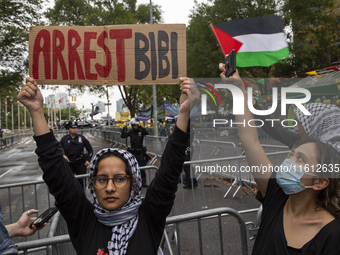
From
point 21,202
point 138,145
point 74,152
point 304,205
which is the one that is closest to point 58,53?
point 304,205

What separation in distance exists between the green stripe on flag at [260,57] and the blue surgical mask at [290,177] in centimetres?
107

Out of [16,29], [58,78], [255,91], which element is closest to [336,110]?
[255,91]

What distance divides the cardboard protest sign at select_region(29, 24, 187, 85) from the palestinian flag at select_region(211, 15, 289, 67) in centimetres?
Result: 42

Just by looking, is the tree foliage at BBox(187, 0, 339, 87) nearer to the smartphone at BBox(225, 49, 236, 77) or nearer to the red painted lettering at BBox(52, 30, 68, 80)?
the red painted lettering at BBox(52, 30, 68, 80)

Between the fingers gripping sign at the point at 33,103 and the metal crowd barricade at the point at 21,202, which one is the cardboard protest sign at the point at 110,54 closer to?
the fingers gripping sign at the point at 33,103

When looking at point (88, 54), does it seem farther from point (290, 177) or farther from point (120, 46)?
point (290, 177)

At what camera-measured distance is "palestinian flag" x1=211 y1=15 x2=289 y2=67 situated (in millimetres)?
2352

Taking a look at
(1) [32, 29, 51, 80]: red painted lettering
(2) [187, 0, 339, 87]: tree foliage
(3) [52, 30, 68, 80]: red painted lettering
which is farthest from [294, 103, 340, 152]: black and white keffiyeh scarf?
(2) [187, 0, 339, 87]: tree foliage

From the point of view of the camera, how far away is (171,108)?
17.7m

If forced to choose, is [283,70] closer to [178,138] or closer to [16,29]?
[16,29]

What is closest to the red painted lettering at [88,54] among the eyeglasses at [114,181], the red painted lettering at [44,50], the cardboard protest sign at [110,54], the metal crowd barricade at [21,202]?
the cardboard protest sign at [110,54]

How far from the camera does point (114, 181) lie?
158 centimetres

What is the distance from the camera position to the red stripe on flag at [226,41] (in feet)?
8.14

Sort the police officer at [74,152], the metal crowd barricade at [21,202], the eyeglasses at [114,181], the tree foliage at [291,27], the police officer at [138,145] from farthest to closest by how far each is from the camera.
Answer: the tree foliage at [291,27], the police officer at [138,145], the police officer at [74,152], the metal crowd barricade at [21,202], the eyeglasses at [114,181]
